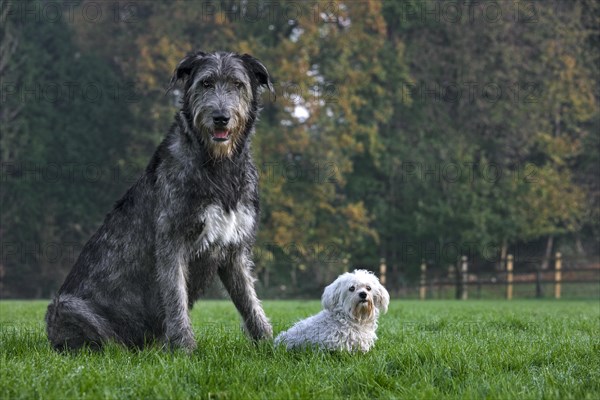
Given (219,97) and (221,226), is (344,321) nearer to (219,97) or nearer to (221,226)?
(221,226)

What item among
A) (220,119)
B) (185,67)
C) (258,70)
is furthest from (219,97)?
(258,70)

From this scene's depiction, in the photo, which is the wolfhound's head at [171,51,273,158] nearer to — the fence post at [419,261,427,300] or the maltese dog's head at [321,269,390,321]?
the maltese dog's head at [321,269,390,321]

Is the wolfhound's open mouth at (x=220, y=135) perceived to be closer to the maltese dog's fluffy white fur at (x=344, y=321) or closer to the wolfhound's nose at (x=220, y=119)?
the wolfhound's nose at (x=220, y=119)

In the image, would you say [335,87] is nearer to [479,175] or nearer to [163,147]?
[479,175]

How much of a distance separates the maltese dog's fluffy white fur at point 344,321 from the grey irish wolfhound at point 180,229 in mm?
665

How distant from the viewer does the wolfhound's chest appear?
18.0ft

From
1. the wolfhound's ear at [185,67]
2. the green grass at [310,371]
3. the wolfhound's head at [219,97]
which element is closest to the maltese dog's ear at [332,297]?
the green grass at [310,371]

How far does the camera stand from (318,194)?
25.7 metres

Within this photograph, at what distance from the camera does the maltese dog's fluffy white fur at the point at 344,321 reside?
5840mm

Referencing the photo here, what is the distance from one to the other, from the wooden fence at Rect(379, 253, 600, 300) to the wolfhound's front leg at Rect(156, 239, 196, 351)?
2049 cm

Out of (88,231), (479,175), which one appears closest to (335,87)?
(479,175)

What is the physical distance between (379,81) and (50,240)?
1462 cm

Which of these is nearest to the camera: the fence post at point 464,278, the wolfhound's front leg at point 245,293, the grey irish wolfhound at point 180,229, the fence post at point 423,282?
the grey irish wolfhound at point 180,229

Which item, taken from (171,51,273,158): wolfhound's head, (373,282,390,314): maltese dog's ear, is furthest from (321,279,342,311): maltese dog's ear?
(171,51,273,158): wolfhound's head
